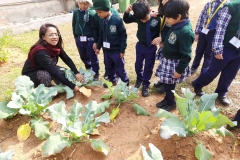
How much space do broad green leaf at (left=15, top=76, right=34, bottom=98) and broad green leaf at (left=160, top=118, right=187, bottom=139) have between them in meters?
1.91

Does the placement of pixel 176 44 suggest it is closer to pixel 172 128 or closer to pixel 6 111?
pixel 172 128

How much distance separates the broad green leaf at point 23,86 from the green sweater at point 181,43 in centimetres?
Answer: 197

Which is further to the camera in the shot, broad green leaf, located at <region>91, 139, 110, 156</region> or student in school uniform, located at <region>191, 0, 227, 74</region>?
student in school uniform, located at <region>191, 0, 227, 74</region>

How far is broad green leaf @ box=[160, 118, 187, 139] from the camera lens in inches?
82.9

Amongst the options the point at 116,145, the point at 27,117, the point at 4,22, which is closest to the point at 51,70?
the point at 27,117

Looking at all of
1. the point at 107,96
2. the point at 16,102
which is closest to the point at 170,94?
the point at 107,96

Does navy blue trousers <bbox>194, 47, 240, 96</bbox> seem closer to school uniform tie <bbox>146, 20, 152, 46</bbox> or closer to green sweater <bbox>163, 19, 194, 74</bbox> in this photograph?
green sweater <bbox>163, 19, 194, 74</bbox>

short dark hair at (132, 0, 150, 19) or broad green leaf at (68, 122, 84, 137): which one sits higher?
short dark hair at (132, 0, 150, 19)

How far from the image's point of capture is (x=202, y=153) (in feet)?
7.33

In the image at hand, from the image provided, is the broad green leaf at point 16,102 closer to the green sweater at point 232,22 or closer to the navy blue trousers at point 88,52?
the navy blue trousers at point 88,52

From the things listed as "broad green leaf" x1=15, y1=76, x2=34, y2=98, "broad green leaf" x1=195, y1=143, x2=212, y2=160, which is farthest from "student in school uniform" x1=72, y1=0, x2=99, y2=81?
"broad green leaf" x1=195, y1=143, x2=212, y2=160

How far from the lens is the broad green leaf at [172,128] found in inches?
82.9

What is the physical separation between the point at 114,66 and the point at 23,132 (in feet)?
5.78

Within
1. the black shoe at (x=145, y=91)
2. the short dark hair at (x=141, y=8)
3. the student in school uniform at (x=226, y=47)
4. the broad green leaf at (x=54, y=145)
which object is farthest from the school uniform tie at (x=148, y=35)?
the broad green leaf at (x=54, y=145)
